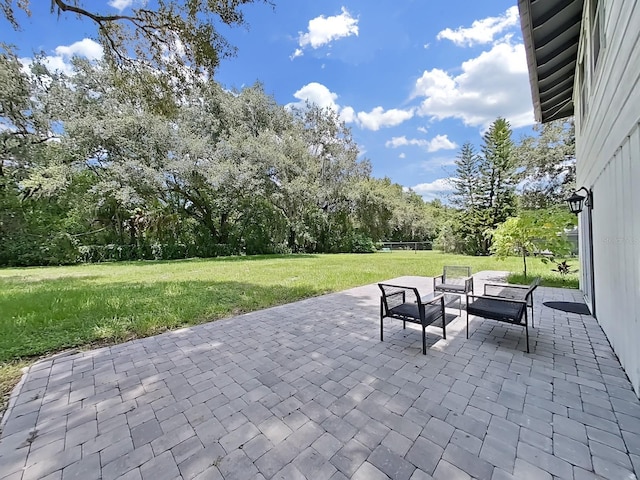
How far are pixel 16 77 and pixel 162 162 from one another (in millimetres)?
6107

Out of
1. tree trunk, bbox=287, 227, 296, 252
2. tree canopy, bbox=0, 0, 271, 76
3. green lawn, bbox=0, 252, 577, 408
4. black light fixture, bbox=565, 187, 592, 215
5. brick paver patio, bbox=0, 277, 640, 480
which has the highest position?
tree canopy, bbox=0, 0, 271, 76

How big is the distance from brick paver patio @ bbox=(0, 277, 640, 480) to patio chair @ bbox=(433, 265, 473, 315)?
3.73 ft

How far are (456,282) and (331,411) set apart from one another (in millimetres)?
4036

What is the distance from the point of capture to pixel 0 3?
5.03m

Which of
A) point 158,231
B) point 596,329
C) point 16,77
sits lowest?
point 596,329

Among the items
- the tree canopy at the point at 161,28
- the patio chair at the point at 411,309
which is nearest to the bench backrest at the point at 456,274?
the patio chair at the point at 411,309

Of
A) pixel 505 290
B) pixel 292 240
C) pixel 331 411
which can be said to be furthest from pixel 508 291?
pixel 292 240

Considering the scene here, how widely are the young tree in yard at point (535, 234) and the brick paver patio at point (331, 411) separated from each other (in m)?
3.71

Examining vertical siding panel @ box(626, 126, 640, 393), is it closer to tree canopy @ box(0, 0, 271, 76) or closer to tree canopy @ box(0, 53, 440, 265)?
tree canopy @ box(0, 0, 271, 76)

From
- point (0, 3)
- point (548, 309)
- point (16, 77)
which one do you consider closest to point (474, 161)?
point (548, 309)

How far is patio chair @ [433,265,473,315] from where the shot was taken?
476cm

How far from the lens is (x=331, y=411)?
215 cm

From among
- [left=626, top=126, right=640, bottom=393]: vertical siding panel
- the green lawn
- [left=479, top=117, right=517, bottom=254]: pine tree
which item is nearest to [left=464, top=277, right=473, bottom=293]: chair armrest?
[left=626, top=126, right=640, bottom=393]: vertical siding panel

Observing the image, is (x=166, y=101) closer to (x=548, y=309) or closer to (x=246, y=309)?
(x=246, y=309)
